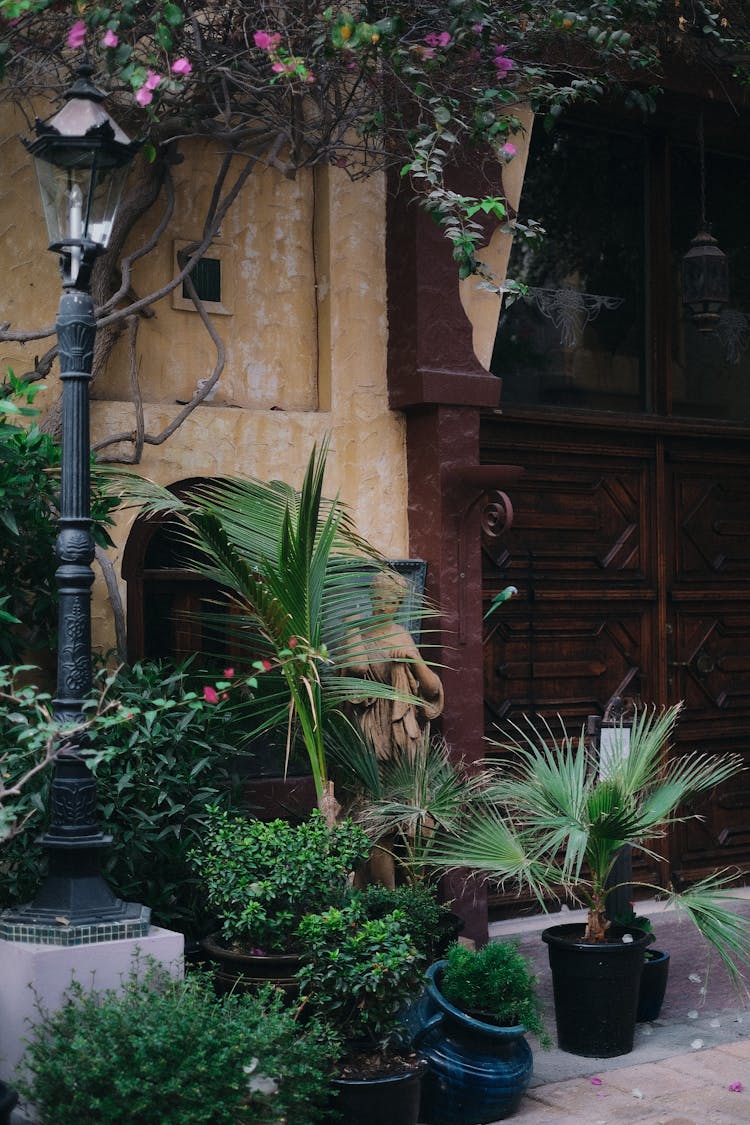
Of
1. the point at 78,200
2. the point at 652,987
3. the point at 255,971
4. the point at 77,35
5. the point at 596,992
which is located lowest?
the point at 652,987

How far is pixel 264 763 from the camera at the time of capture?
629 cm

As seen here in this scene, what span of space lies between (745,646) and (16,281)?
16.2ft

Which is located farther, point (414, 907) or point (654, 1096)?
point (414, 907)

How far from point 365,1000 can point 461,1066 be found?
26.1 inches

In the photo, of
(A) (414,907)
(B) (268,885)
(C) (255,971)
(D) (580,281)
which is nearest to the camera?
(B) (268,885)

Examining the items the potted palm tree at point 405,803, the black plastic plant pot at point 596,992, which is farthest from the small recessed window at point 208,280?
the black plastic plant pot at point 596,992

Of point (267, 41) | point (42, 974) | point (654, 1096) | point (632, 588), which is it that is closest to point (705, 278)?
point (632, 588)

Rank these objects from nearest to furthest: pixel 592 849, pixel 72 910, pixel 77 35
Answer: pixel 72 910, pixel 77 35, pixel 592 849

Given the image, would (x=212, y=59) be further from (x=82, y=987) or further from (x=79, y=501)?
(x=82, y=987)

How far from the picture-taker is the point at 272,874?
4.80 meters

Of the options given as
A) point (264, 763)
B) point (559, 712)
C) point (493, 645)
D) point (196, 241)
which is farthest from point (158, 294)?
point (559, 712)

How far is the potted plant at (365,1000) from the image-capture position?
443 cm

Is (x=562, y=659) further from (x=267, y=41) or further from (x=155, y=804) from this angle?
(x=267, y=41)

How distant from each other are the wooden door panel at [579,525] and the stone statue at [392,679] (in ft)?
5.07
